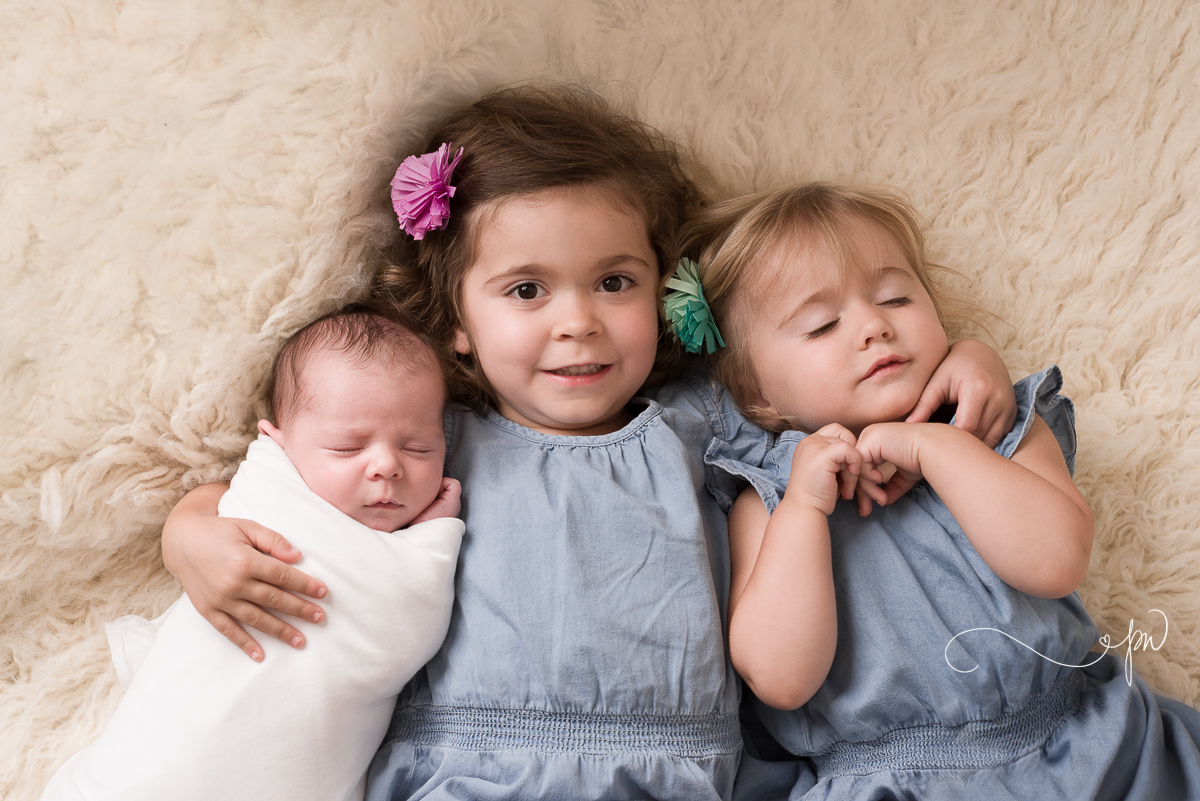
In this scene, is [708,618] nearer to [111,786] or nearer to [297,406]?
[297,406]

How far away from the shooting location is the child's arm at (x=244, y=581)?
1.15 metres

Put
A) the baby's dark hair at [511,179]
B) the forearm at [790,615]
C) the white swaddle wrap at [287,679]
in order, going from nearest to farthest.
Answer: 1. the white swaddle wrap at [287,679]
2. the forearm at [790,615]
3. the baby's dark hair at [511,179]

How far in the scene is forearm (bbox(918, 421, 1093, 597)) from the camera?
118cm

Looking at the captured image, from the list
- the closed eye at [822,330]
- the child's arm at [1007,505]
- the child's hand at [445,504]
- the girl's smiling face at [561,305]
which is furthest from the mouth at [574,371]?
the child's arm at [1007,505]

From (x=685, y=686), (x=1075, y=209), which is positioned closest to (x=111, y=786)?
(x=685, y=686)

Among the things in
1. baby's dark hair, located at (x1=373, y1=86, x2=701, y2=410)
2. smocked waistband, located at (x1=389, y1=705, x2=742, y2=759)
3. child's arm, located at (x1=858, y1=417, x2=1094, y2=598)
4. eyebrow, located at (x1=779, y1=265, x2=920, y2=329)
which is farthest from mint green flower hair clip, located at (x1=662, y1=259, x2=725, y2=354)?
smocked waistband, located at (x1=389, y1=705, x2=742, y2=759)

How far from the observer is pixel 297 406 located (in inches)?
51.2

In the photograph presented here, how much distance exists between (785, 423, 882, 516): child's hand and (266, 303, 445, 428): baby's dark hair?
0.58 metres

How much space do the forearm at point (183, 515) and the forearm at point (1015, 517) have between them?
1.08 meters

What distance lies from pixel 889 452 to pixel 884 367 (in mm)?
146

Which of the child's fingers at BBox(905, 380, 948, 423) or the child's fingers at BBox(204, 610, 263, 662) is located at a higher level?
the child's fingers at BBox(905, 380, 948, 423)

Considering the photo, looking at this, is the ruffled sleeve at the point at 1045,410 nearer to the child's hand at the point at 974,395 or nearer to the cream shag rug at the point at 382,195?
the child's hand at the point at 974,395

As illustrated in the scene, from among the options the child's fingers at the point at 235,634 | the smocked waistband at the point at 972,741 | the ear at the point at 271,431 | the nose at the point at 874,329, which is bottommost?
the smocked waistband at the point at 972,741

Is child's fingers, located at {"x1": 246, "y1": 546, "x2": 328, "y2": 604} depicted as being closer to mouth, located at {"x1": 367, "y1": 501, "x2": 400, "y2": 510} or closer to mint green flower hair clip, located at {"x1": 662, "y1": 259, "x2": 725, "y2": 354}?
mouth, located at {"x1": 367, "y1": 501, "x2": 400, "y2": 510}
